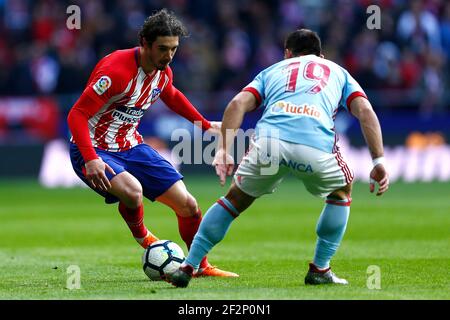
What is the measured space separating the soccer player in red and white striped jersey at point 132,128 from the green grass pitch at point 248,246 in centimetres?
69

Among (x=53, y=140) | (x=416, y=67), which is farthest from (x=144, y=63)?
(x=416, y=67)

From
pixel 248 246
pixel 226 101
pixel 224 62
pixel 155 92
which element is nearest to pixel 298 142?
pixel 155 92

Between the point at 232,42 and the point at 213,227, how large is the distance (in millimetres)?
15669

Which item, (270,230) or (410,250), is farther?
(270,230)

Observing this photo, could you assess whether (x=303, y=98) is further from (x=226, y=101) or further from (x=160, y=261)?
(x=226, y=101)

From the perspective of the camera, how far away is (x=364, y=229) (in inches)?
502

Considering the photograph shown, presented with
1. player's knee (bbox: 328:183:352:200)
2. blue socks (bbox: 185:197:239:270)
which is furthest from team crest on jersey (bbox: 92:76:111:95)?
player's knee (bbox: 328:183:352:200)

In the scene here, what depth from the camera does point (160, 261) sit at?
8.21m

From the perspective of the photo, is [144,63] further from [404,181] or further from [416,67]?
[416,67]

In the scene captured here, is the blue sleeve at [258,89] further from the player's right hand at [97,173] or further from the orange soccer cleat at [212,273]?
the orange soccer cleat at [212,273]

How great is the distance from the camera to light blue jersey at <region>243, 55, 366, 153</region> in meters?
7.14

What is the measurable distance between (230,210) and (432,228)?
5.87 m

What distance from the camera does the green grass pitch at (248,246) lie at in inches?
287

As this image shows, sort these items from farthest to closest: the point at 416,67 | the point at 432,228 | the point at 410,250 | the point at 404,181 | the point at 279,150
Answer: the point at 416,67, the point at 404,181, the point at 432,228, the point at 410,250, the point at 279,150
